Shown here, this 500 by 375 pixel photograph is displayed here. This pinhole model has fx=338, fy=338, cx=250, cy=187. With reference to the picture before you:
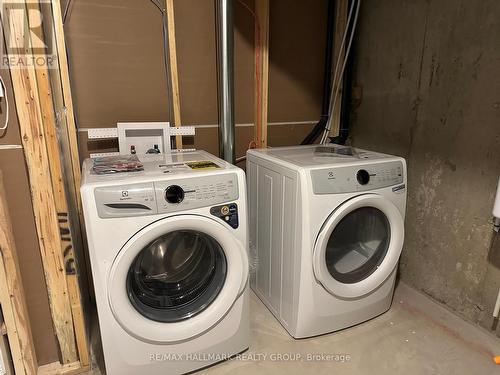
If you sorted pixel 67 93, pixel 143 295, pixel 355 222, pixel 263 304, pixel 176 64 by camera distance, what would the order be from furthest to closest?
pixel 263 304 → pixel 176 64 → pixel 355 222 → pixel 67 93 → pixel 143 295

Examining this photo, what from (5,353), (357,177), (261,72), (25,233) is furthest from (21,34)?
(357,177)

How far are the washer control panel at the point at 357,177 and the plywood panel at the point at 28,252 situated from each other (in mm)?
1154

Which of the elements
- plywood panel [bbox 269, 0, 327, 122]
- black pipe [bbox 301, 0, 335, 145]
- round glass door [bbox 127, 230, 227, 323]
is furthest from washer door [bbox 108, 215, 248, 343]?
black pipe [bbox 301, 0, 335, 145]

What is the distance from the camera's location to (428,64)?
1.85m

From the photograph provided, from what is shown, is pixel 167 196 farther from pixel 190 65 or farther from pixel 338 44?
pixel 338 44

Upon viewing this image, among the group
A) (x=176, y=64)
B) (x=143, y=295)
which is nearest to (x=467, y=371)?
(x=143, y=295)

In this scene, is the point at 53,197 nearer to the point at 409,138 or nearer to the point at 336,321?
the point at 336,321

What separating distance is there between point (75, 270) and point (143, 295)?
12.1 inches

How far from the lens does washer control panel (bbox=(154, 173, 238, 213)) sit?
4.12ft

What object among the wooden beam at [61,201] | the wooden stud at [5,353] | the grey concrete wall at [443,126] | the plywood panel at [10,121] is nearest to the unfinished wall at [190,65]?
the wooden beam at [61,201]

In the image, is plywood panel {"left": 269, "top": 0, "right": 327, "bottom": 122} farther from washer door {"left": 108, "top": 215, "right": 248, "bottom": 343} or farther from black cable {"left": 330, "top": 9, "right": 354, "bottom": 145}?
washer door {"left": 108, "top": 215, "right": 248, "bottom": 343}

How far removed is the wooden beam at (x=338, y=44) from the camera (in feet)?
7.49

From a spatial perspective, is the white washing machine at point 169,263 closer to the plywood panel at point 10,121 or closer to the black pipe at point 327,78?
the plywood panel at point 10,121

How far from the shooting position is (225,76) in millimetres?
1899
